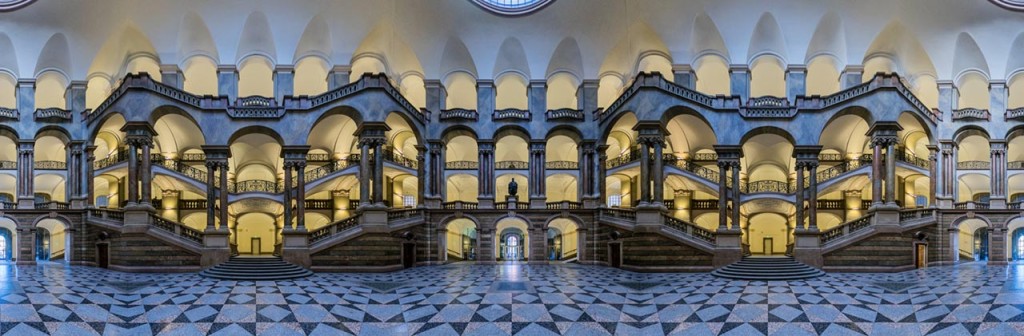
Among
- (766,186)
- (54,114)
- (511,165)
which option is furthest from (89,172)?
(766,186)

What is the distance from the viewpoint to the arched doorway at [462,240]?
37.2 m

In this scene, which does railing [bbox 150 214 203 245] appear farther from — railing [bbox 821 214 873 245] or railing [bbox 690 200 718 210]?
railing [bbox 821 214 873 245]

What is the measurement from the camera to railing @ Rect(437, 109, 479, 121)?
1287 inches

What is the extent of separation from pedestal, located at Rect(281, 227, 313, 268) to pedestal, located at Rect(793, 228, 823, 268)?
76.8ft

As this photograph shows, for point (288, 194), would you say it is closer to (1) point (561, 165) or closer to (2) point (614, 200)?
(1) point (561, 165)

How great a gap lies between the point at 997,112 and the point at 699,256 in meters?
21.0

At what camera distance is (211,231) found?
93.5 ft

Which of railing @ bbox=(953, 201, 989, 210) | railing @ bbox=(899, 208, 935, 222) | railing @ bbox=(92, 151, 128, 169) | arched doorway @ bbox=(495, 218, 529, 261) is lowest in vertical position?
arched doorway @ bbox=(495, 218, 529, 261)

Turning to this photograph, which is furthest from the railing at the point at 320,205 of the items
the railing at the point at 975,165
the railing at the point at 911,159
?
the railing at the point at 975,165

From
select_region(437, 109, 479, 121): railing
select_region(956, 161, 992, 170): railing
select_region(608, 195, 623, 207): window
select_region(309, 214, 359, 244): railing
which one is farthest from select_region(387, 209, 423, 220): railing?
select_region(956, 161, 992, 170): railing

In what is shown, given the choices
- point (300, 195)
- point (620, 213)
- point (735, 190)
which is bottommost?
point (620, 213)

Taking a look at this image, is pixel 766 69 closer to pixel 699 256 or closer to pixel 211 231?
pixel 699 256

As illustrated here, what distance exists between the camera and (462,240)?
124 feet

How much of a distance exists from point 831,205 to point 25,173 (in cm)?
4816
